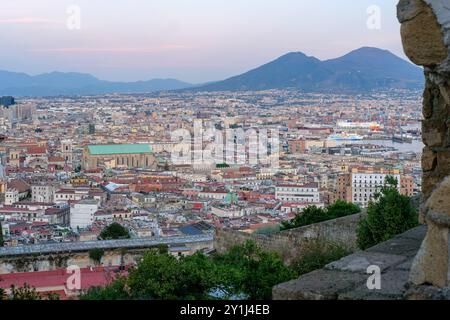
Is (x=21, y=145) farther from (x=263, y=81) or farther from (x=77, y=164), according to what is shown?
(x=263, y=81)

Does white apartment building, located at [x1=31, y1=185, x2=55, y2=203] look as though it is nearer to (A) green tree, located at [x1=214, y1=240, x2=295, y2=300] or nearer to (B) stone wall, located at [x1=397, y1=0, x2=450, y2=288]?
(A) green tree, located at [x1=214, y1=240, x2=295, y2=300]

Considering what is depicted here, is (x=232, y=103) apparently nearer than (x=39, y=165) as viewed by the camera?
No

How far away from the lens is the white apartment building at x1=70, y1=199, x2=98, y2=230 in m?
22.7

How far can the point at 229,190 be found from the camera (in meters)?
29.2

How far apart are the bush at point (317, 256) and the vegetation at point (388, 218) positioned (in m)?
0.21

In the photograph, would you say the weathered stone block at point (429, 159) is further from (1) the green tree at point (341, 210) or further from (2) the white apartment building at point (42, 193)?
(2) the white apartment building at point (42, 193)

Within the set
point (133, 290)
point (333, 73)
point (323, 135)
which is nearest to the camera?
point (133, 290)

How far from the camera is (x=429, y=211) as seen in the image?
1225 millimetres

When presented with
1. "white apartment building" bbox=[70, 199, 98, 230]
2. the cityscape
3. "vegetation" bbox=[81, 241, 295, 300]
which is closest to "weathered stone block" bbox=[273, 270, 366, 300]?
the cityscape

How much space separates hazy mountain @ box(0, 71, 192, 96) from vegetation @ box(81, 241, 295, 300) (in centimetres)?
10545

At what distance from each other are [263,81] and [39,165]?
249 ft

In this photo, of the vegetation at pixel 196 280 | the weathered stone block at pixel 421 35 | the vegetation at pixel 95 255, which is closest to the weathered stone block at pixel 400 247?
the weathered stone block at pixel 421 35

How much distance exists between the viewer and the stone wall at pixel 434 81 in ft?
3.84
